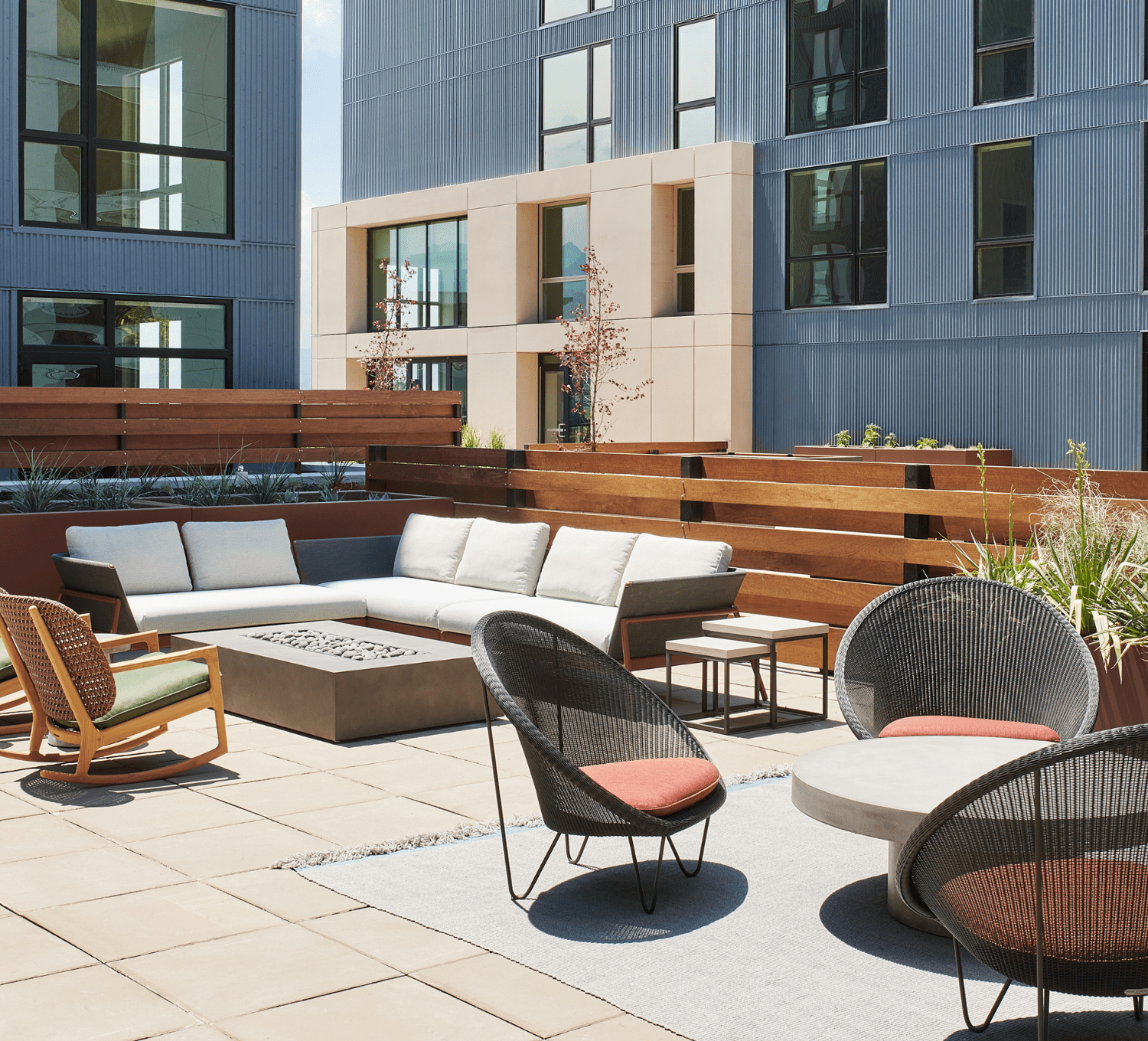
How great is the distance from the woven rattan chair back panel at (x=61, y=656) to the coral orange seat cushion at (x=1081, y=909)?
3955mm

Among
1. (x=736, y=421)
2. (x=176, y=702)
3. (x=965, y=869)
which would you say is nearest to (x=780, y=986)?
(x=965, y=869)

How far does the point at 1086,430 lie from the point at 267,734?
1363 centimetres

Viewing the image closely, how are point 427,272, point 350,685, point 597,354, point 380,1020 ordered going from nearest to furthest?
point 380,1020, point 350,685, point 597,354, point 427,272

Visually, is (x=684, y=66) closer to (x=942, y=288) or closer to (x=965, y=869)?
(x=942, y=288)

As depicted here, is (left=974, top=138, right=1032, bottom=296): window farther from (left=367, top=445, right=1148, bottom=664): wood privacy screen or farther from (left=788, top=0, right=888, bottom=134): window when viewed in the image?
(left=367, top=445, right=1148, bottom=664): wood privacy screen

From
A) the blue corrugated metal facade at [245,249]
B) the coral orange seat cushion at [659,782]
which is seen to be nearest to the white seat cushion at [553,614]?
the coral orange seat cushion at [659,782]

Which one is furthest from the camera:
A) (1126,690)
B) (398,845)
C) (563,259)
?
(563,259)

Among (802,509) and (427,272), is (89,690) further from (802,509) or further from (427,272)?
(427,272)

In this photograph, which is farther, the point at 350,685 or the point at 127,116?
the point at 127,116

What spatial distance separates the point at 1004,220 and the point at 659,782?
1565 centimetres

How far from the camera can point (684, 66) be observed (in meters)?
22.0

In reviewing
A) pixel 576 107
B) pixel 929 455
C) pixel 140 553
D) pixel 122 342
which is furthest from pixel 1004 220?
pixel 140 553

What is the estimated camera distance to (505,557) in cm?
928

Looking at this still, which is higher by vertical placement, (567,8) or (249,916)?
(567,8)
